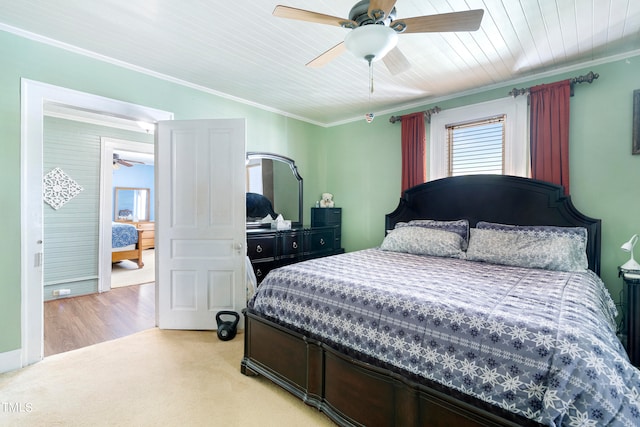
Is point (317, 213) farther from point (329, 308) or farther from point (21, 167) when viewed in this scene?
point (21, 167)

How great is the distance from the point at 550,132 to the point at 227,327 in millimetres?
3771

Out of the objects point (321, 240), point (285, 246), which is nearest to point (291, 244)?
point (285, 246)

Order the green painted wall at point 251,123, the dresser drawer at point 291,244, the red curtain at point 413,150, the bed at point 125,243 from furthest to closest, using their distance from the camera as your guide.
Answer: the bed at point 125,243, the dresser drawer at point 291,244, the red curtain at point 413,150, the green painted wall at point 251,123

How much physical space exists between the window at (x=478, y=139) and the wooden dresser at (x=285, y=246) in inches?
70.8

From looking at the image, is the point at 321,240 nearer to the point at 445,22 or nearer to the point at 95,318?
the point at 95,318

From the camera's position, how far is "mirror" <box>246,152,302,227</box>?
412 centimetres

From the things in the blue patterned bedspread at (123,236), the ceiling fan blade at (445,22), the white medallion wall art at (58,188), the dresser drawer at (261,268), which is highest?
the ceiling fan blade at (445,22)

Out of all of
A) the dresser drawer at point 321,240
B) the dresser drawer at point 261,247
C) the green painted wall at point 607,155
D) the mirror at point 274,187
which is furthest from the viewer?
the dresser drawer at point 321,240

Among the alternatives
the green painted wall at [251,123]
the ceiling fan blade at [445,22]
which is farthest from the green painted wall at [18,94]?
the ceiling fan blade at [445,22]

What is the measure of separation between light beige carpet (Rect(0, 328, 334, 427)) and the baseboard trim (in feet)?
0.22

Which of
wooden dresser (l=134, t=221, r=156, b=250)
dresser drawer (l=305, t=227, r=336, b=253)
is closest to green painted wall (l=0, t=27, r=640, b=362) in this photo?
dresser drawer (l=305, t=227, r=336, b=253)

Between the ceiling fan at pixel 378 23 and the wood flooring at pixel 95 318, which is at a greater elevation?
the ceiling fan at pixel 378 23

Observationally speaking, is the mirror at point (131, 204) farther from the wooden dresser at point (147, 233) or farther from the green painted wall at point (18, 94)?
the green painted wall at point (18, 94)

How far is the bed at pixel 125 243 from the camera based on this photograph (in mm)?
5785
